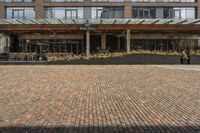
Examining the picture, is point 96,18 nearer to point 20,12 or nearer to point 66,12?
point 66,12

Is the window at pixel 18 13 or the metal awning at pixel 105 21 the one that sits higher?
the window at pixel 18 13

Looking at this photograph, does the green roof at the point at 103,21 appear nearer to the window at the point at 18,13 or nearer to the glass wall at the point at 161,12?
the window at the point at 18,13

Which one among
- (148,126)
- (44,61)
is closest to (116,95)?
(148,126)

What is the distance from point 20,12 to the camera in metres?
55.8

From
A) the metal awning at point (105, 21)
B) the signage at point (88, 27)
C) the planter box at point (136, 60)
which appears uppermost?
the metal awning at point (105, 21)

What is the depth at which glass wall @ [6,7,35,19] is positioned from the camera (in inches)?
2195

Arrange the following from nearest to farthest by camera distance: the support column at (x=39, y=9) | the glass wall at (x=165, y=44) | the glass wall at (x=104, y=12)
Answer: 1. the glass wall at (x=104, y=12)
2. the support column at (x=39, y=9)
3. the glass wall at (x=165, y=44)

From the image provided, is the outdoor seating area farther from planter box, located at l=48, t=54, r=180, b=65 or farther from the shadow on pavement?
the shadow on pavement

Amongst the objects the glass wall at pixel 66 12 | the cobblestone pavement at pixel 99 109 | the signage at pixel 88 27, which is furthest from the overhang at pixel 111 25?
the cobblestone pavement at pixel 99 109

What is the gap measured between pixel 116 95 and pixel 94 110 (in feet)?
9.84

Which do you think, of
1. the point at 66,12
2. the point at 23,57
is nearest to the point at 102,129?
the point at 23,57

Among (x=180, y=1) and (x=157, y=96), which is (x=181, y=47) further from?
(x=157, y=96)

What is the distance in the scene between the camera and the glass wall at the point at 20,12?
55750mm

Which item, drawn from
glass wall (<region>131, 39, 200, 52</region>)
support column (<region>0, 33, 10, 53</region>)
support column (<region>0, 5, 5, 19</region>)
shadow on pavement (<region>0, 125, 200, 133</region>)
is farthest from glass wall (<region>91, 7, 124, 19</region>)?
shadow on pavement (<region>0, 125, 200, 133</region>)
